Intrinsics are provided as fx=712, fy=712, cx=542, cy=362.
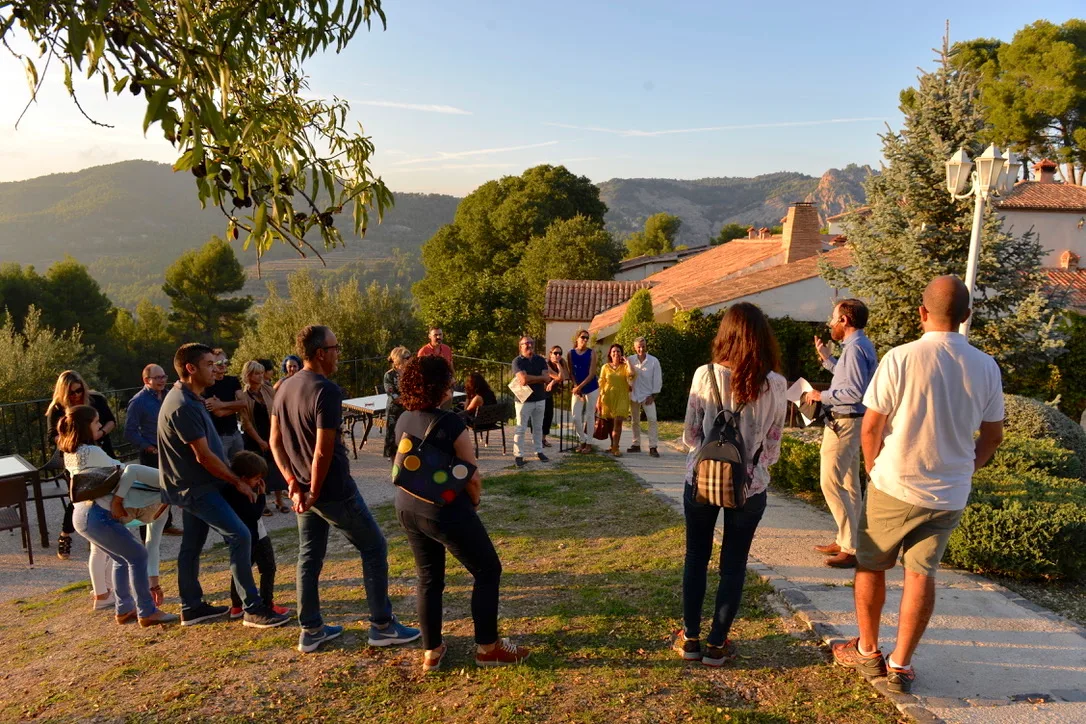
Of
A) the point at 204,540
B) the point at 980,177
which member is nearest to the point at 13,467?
the point at 204,540

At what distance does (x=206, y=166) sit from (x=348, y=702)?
254 cm

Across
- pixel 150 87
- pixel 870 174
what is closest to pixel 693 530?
pixel 150 87

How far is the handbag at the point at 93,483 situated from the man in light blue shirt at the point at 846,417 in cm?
445

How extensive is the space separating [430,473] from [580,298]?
1134 inches

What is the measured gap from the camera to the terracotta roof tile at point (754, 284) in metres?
19.3

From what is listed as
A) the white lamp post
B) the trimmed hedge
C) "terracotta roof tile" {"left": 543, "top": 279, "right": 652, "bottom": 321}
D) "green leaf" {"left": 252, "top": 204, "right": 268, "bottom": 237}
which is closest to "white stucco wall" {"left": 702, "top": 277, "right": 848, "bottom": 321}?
the white lamp post

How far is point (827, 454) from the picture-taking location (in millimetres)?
4848

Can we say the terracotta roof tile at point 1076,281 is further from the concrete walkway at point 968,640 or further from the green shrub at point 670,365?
the concrete walkway at point 968,640

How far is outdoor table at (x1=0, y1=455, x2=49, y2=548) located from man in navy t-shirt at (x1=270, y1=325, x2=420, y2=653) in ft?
12.1

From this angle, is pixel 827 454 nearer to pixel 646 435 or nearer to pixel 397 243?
pixel 646 435

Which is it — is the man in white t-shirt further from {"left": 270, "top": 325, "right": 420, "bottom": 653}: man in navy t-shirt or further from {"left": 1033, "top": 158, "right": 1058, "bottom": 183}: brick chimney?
{"left": 1033, "top": 158, "right": 1058, "bottom": 183}: brick chimney

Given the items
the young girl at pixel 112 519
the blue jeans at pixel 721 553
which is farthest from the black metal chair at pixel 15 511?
the blue jeans at pixel 721 553

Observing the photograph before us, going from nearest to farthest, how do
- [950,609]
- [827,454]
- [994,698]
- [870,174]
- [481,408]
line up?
[994,698], [950,609], [827,454], [481,408], [870,174]

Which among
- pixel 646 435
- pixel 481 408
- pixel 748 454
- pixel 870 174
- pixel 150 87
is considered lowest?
pixel 646 435
